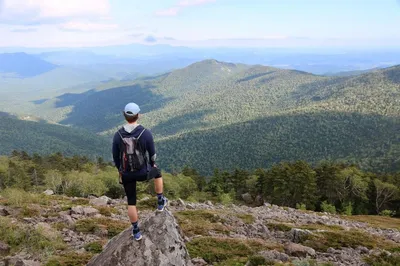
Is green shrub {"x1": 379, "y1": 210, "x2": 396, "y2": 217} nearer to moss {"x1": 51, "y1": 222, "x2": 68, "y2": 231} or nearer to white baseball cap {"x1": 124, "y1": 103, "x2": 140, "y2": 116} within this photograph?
moss {"x1": 51, "y1": 222, "x2": 68, "y2": 231}

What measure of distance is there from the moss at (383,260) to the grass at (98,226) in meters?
14.6

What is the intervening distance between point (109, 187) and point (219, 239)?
1801 inches

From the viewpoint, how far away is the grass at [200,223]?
20.6 meters

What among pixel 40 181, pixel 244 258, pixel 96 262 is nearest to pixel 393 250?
pixel 244 258

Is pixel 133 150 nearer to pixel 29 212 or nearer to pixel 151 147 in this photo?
pixel 151 147

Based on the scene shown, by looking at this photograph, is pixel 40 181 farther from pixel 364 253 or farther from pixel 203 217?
pixel 364 253

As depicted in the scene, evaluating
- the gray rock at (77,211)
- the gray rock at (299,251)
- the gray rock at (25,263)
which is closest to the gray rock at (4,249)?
the gray rock at (25,263)

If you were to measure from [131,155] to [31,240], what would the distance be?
980cm

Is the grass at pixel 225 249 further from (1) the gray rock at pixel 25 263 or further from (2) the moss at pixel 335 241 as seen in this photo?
(1) the gray rock at pixel 25 263

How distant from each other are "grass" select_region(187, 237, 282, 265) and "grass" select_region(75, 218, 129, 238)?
208 inches

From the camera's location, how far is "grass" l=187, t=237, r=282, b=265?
15359 millimetres

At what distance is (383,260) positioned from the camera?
15.6m

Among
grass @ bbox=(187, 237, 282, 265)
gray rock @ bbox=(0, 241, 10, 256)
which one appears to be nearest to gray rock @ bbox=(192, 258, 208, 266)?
grass @ bbox=(187, 237, 282, 265)

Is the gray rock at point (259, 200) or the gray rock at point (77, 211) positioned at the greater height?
the gray rock at point (77, 211)
